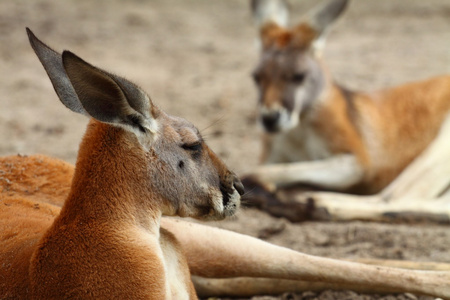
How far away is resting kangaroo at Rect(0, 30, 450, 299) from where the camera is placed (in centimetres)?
240

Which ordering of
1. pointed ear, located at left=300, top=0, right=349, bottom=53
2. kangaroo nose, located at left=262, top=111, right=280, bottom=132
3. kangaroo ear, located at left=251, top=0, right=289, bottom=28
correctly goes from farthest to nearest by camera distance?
1. kangaroo ear, located at left=251, top=0, right=289, bottom=28
2. pointed ear, located at left=300, top=0, right=349, bottom=53
3. kangaroo nose, located at left=262, top=111, right=280, bottom=132

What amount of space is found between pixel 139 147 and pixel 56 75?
15.8 inches

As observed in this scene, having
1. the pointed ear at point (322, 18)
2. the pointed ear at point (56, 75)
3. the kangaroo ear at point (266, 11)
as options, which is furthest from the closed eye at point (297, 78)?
the pointed ear at point (56, 75)

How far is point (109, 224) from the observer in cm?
249

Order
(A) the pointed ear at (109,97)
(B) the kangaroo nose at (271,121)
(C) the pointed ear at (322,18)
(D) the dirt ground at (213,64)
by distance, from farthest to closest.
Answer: (C) the pointed ear at (322,18)
(B) the kangaroo nose at (271,121)
(D) the dirt ground at (213,64)
(A) the pointed ear at (109,97)

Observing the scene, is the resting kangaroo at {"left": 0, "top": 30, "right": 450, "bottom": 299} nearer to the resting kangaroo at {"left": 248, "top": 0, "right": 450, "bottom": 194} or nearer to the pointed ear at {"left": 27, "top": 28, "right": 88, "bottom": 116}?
the pointed ear at {"left": 27, "top": 28, "right": 88, "bottom": 116}

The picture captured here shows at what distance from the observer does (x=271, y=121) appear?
20.0ft

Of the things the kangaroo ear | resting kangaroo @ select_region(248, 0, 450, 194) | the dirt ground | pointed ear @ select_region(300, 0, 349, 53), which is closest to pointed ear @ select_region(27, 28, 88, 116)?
the dirt ground

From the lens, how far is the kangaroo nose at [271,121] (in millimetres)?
6078

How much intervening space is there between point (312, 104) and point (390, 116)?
74 centimetres

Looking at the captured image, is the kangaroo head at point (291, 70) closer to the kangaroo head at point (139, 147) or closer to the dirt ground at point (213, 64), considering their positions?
the dirt ground at point (213, 64)

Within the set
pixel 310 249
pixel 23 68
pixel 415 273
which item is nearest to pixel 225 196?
pixel 415 273

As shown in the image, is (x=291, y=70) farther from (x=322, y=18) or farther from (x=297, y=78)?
(x=322, y=18)

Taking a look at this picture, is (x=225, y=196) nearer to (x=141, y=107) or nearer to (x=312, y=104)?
(x=141, y=107)
